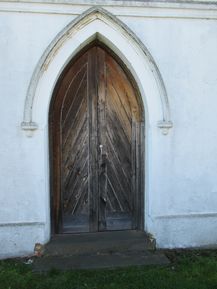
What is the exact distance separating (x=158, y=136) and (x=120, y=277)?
1919 millimetres

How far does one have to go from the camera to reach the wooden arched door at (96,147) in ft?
17.4

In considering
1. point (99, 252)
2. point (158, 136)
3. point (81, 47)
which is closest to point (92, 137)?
point (158, 136)

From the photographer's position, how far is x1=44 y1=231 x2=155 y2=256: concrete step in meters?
4.96

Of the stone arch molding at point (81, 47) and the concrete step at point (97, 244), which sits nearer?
the stone arch molding at point (81, 47)

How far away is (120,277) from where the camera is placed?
431 centimetres

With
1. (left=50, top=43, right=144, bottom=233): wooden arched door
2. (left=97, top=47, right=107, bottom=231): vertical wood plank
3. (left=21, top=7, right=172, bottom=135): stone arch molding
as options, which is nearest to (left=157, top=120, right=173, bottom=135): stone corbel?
(left=21, top=7, right=172, bottom=135): stone arch molding

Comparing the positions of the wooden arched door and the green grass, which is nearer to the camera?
the green grass

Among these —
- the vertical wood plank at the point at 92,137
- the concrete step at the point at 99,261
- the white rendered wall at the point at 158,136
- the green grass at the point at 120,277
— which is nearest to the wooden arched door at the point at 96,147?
the vertical wood plank at the point at 92,137

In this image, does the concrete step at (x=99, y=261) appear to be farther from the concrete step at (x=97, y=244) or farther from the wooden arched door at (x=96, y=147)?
the wooden arched door at (x=96, y=147)

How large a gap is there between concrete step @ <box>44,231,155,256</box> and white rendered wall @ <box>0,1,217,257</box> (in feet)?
0.56

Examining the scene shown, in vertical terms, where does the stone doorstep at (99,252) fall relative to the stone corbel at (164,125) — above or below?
below

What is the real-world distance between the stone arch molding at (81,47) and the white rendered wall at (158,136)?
9cm

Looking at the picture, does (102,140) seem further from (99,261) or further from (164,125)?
(99,261)

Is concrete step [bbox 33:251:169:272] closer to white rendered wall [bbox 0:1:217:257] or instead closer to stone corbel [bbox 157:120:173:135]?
white rendered wall [bbox 0:1:217:257]
